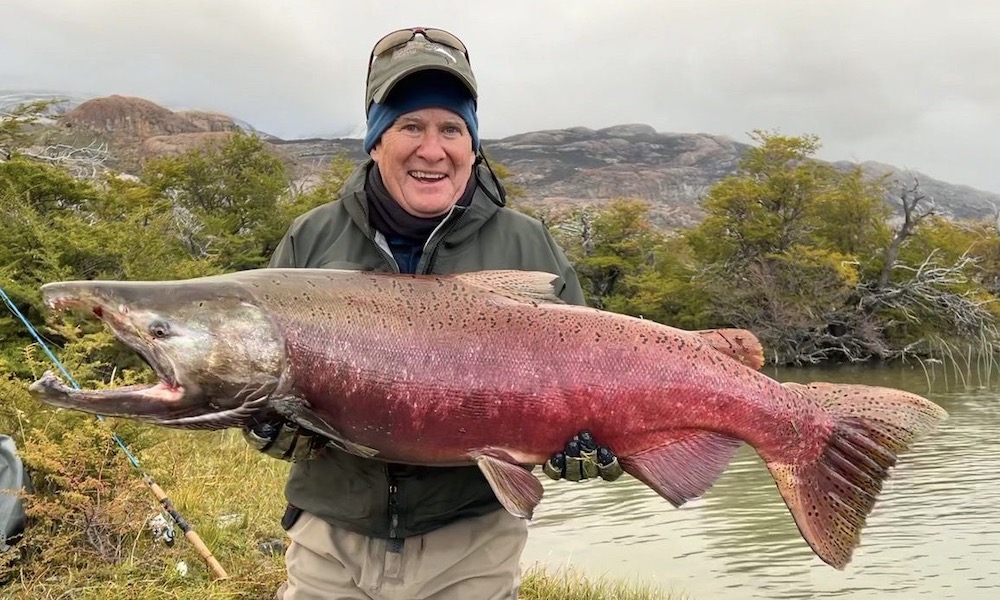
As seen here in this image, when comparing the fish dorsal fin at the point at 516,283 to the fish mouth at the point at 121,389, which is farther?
the fish dorsal fin at the point at 516,283

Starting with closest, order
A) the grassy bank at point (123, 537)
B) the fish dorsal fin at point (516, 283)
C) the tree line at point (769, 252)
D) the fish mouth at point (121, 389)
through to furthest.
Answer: the fish mouth at point (121, 389)
the fish dorsal fin at point (516, 283)
the grassy bank at point (123, 537)
the tree line at point (769, 252)

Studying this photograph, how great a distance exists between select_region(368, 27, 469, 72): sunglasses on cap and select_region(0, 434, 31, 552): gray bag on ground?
3934 millimetres

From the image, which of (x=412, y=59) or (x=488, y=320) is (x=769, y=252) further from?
(x=488, y=320)

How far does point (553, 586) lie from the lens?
622cm

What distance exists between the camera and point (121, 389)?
2430 millimetres

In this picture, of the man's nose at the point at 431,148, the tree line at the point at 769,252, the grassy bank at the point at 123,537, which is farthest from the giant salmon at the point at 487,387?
the tree line at the point at 769,252

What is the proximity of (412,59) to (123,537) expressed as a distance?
14.3 ft

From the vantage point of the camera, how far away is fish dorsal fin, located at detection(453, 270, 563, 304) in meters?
2.96

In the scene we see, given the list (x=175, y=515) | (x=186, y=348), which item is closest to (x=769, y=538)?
(x=175, y=515)

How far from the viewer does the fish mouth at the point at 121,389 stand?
2.38 m

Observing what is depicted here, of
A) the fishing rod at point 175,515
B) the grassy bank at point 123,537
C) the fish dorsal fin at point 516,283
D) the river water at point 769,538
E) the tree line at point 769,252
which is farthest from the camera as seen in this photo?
the tree line at point 769,252

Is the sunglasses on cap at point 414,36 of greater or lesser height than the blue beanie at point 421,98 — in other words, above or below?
above

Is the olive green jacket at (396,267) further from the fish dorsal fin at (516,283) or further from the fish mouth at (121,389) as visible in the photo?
the fish mouth at (121,389)

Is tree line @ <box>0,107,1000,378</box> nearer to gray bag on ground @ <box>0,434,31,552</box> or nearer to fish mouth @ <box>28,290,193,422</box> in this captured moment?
gray bag on ground @ <box>0,434,31,552</box>
